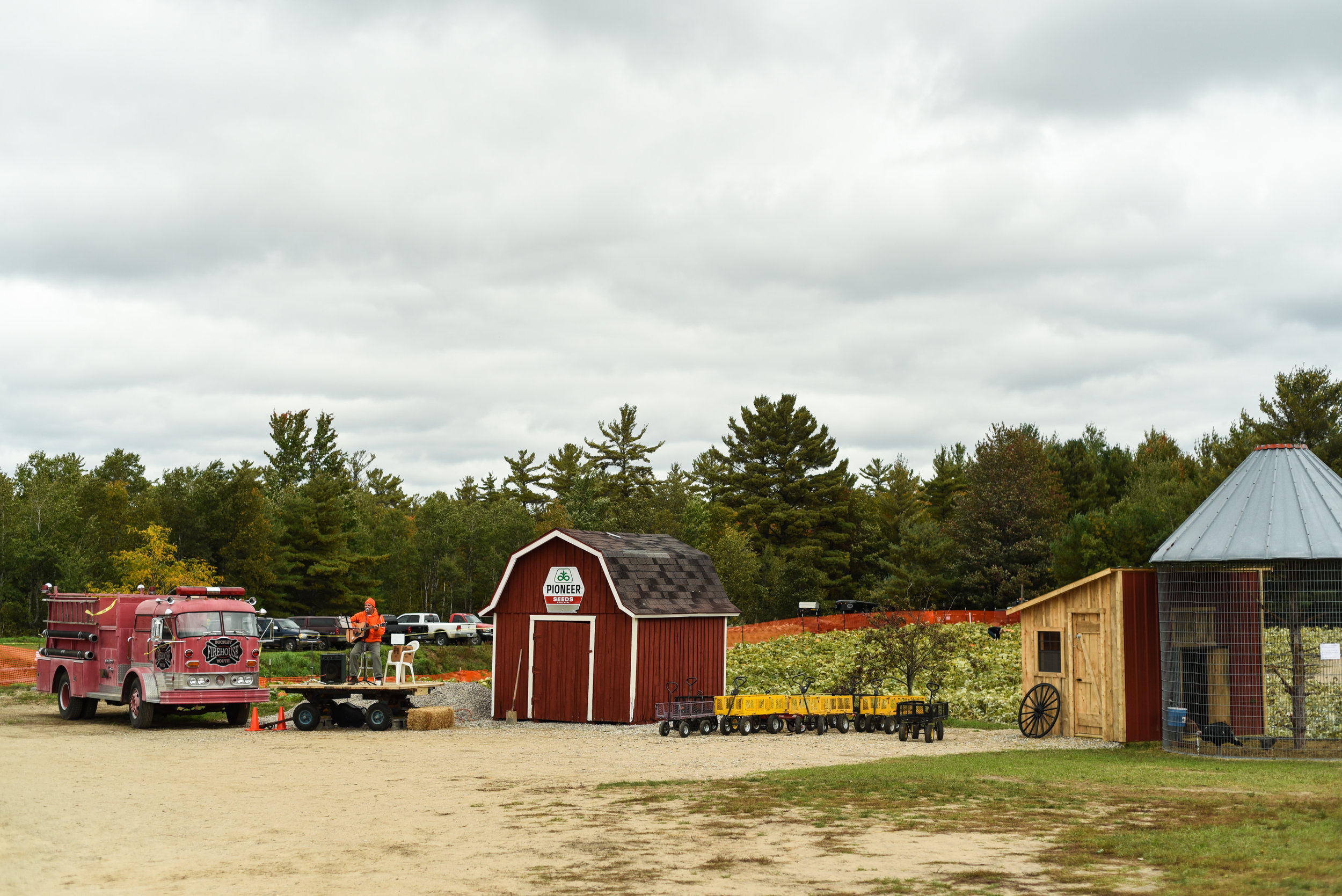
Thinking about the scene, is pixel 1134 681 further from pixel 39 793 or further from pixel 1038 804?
pixel 39 793

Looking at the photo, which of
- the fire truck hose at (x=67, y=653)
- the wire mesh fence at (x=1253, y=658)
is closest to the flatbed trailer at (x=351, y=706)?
the fire truck hose at (x=67, y=653)

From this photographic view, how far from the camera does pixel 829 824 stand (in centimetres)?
1219

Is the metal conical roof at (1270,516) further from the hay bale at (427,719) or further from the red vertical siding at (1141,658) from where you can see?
the hay bale at (427,719)

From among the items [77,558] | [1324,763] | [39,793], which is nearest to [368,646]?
[39,793]

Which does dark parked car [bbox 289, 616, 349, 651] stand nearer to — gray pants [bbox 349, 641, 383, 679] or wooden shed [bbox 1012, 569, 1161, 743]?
gray pants [bbox 349, 641, 383, 679]

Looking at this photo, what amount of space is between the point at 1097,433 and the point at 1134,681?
69062mm

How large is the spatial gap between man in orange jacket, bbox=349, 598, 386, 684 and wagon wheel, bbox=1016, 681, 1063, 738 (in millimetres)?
13799

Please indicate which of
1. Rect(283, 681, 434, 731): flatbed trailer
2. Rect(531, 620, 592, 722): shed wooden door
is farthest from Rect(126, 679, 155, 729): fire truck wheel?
Rect(531, 620, 592, 722): shed wooden door

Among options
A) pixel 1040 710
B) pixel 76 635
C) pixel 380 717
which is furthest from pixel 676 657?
pixel 76 635

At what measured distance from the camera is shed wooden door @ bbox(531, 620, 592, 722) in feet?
90.6

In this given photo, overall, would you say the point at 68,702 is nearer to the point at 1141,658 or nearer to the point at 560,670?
the point at 560,670

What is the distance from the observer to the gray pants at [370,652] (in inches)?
1055

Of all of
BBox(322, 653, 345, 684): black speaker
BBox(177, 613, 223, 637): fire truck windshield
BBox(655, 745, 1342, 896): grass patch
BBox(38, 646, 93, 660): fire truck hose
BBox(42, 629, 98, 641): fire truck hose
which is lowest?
BBox(655, 745, 1342, 896): grass patch

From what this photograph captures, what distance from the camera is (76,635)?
27250 millimetres
